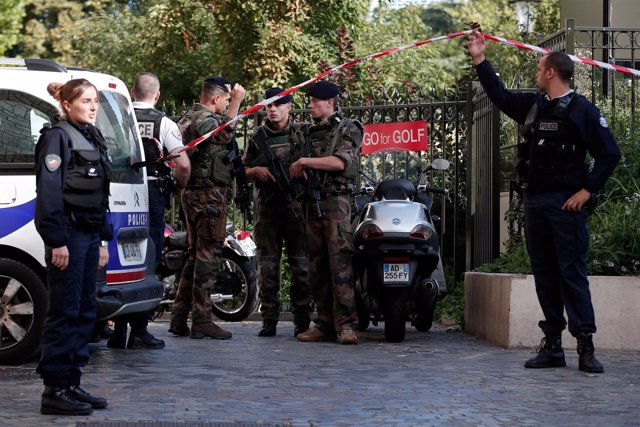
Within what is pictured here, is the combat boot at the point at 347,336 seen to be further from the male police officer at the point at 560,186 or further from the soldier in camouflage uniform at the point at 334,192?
the male police officer at the point at 560,186

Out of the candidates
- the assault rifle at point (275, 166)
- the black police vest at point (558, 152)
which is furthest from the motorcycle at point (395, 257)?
the black police vest at point (558, 152)

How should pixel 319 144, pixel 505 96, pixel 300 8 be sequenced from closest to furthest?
pixel 505 96 < pixel 319 144 < pixel 300 8

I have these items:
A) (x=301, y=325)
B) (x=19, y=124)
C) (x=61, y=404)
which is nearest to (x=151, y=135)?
(x=19, y=124)

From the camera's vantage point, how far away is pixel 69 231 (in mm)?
7027

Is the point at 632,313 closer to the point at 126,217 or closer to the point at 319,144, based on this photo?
the point at 319,144

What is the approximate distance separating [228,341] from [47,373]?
14.3ft

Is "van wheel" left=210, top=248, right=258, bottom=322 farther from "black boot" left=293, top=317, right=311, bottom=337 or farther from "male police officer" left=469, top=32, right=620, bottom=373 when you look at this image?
"male police officer" left=469, top=32, right=620, bottom=373

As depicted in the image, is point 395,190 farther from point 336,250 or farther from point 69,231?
point 69,231

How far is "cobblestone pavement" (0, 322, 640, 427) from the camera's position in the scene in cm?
687

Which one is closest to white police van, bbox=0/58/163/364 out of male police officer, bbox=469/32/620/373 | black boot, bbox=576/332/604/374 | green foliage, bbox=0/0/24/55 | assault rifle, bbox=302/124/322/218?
assault rifle, bbox=302/124/322/218

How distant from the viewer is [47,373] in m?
6.97

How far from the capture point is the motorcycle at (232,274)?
13602 mm

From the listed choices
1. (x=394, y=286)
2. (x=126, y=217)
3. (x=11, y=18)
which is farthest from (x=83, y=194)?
(x=11, y=18)

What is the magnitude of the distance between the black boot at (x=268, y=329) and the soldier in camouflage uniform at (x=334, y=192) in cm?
81
